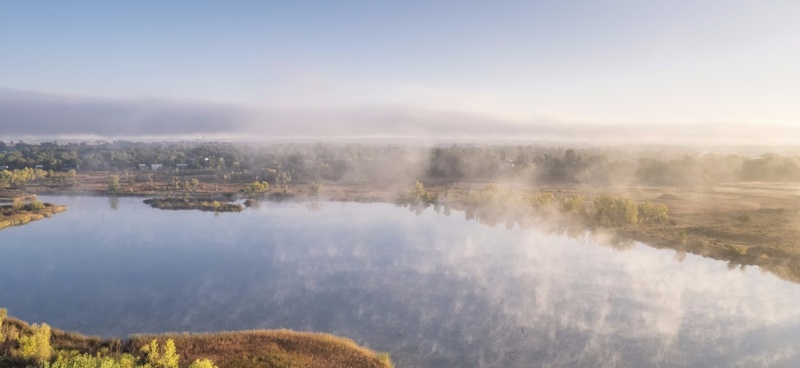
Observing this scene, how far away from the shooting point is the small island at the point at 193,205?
205 ft

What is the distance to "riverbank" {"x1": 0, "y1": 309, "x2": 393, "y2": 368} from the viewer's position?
58.2 ft

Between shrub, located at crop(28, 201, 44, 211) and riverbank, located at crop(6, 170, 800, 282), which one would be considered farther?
shrub, located at crop(28, 201, 44, 211)

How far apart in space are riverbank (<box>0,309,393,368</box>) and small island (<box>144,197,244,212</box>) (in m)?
40.5

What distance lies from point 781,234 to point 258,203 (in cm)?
6221

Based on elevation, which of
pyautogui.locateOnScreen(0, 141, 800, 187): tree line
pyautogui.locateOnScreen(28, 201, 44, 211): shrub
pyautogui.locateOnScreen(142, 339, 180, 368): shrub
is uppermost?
pyautogui.locateOnScreen(0, 141, 800, 187): tree line

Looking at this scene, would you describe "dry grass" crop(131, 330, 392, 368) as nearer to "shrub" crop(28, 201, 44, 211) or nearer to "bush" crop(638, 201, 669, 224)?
"bush" crop(638, 201, 669, 224)

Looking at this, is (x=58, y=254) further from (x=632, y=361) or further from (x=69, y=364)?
(x=632, y=361)

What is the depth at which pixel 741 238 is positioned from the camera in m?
45.2

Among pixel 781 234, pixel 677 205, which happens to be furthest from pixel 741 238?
pixel 677 205

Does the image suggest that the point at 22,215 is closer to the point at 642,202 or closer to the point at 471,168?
the point at 642,202

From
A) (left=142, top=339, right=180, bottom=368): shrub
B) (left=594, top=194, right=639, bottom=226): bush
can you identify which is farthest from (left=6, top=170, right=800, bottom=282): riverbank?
(left=142, top=339, right=180, bottom=368): shrub

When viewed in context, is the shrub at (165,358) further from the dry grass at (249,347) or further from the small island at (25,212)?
the small island at (25,212)

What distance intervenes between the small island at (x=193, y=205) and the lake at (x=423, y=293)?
43.2 feet

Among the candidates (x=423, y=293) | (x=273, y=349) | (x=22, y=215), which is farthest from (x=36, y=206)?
(x=423, y=293)
